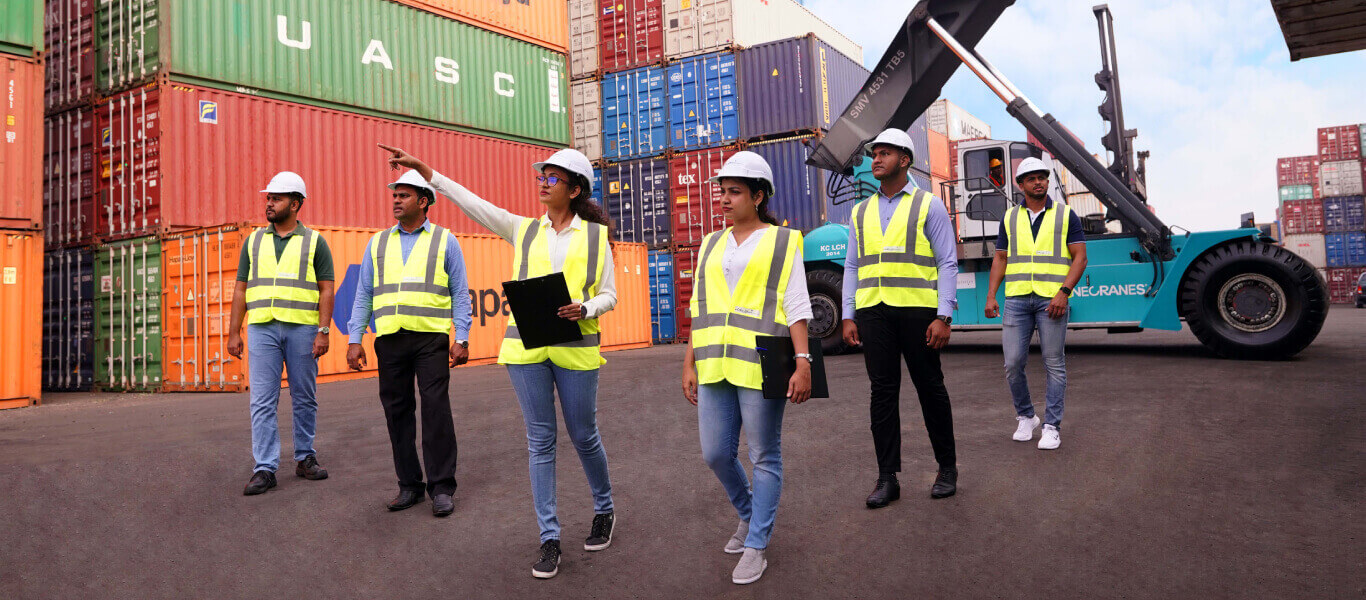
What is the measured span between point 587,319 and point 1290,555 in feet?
9.42

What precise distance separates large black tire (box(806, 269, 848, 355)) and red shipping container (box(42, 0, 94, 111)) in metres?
11.3

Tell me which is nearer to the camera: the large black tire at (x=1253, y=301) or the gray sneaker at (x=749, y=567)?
the gray sneaker at (x=749, y=567)

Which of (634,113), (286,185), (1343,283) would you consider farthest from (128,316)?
(1343,283)

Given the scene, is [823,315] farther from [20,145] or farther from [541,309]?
[20,145]

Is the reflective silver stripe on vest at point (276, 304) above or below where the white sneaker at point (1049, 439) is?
above

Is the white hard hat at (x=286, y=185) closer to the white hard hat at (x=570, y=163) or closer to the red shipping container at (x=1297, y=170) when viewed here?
the white hard hat at (x=570, y=163)

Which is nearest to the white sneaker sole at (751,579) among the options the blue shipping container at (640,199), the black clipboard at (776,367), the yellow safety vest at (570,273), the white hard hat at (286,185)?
the black clipboard at (776,367)

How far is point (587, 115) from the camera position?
65.8 feet

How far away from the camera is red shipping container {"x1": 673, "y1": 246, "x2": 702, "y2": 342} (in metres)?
18.5

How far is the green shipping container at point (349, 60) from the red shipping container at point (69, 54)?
287mm

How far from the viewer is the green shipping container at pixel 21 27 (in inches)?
421

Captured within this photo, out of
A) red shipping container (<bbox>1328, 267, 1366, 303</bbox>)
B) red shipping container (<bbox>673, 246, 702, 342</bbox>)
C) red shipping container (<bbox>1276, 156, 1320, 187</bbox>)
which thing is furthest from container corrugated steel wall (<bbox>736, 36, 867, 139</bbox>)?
red shipping container (<bbox>1276, 156, 1320, 187</bbox>)

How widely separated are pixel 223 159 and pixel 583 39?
10.1 metres

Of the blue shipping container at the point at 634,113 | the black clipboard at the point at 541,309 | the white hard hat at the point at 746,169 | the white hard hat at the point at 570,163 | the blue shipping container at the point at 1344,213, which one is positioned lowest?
the black clipboard at the point at 541,309
